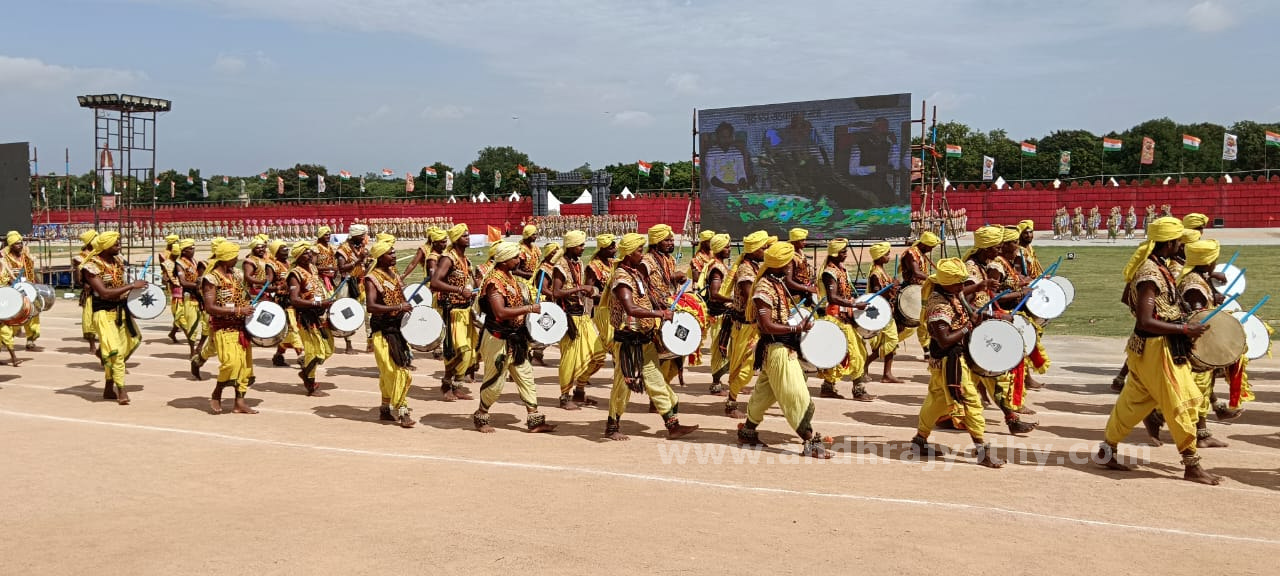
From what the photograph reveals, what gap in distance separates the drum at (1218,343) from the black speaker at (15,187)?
29005 millimetres

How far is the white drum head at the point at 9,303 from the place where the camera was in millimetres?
13062

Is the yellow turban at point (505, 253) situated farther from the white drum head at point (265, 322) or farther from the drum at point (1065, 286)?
the drum at point (1065, 286)

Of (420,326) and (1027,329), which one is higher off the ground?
(1027,329)

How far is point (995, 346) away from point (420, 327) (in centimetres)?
550

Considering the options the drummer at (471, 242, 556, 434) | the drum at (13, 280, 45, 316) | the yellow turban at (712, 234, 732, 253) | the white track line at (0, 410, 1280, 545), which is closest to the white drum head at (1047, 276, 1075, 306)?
the yellow turban at (712, 234, 732, 253)

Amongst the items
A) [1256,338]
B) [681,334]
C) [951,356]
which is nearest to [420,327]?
[681,334]

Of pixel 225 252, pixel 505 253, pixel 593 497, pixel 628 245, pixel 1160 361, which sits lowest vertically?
pixel 593 497

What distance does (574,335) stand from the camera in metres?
10.8

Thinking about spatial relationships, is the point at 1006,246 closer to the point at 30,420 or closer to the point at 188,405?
the point at 188,405

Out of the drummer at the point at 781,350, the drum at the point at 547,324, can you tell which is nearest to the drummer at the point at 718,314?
the drum at the point at 547,324

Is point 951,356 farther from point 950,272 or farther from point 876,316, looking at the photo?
point 876,316

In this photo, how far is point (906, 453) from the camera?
28.7 ft

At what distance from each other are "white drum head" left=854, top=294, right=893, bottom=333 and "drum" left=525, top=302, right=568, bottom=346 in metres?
3.72

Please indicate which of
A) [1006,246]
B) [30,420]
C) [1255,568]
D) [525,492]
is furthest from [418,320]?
[1255,568]
